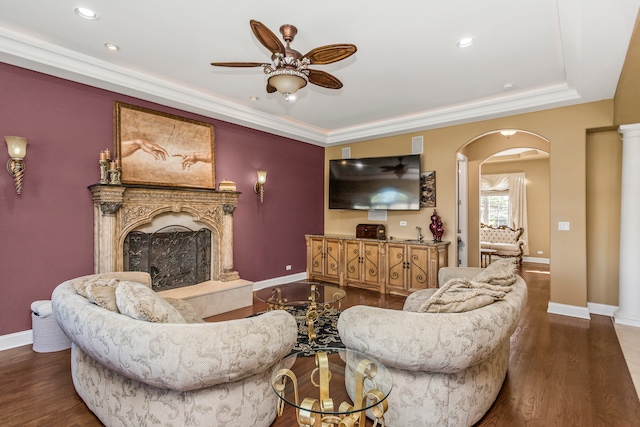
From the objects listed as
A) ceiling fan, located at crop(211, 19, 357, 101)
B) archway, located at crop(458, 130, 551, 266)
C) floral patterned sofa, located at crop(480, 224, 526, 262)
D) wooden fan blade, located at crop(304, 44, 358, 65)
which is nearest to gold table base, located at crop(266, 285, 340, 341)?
ceiling fan, located at crop(211, 19, 357, 101)

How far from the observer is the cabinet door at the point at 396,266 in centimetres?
491

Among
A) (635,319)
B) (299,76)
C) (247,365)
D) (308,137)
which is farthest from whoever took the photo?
(308,137)

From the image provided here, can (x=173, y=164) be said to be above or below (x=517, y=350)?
above

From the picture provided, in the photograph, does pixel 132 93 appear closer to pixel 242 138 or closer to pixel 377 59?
pixel 242 138

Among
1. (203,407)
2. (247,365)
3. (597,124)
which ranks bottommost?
A: (203,407)

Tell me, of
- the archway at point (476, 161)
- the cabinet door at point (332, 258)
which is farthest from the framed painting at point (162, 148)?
the archway at point (476, 161)

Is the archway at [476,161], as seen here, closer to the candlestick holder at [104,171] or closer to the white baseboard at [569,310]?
the white baseboard at [569,310]

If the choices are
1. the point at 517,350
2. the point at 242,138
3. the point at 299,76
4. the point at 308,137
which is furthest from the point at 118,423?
the point at 308,137

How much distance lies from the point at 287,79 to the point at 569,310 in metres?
4.39

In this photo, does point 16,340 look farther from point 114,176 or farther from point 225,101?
point 225,101

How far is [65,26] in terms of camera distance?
8.69ft

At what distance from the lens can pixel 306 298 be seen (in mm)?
3324

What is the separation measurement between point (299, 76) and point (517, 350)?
3.18m

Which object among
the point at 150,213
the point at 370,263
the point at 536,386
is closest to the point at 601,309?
the point at 536,386
